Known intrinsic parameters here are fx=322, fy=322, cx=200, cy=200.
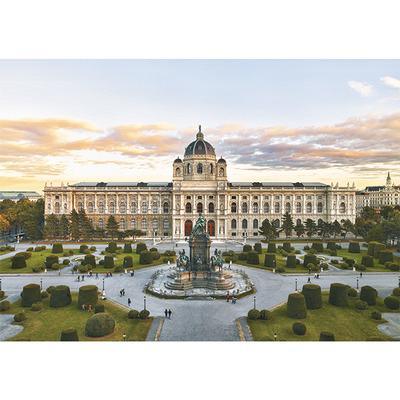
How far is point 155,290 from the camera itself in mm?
34938

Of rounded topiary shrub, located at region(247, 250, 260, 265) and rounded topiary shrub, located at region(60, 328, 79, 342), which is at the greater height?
rounded topiary shrub, located at region(247, 250, 260, 265)

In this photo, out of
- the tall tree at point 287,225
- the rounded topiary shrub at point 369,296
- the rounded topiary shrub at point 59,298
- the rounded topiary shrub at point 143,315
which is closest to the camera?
the rounded topiary shrub at point 143,315

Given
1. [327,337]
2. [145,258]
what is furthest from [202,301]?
[145,258]

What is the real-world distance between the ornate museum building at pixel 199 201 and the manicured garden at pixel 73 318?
51.9m

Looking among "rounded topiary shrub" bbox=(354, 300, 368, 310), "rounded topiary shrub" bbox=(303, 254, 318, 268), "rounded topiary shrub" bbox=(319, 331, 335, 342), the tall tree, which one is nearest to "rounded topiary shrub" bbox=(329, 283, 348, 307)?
"rounded topiary shrub" bbox=(354, 300, 368, 310)

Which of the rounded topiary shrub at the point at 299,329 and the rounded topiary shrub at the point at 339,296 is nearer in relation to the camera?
the rounded topiary shrub at the point at 299,329

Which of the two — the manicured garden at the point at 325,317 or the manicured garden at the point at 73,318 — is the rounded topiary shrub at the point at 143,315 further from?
the manicured garden at the point at 325,317

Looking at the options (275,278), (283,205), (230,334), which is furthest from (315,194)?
(230,334)

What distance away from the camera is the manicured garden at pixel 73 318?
932 inches

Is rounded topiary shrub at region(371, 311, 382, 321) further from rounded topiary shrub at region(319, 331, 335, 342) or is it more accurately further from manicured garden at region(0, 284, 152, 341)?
manicured garden at region(0, 284, 152, 341)

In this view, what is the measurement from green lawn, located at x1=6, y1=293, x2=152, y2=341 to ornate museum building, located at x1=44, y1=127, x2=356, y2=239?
52772 millimetres

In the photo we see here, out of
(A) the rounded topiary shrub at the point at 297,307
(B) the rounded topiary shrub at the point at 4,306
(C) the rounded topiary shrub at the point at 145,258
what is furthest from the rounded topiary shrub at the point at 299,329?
(C) the rounded topiary shrub at the point at 145,258

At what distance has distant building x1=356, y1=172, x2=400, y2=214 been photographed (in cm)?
13975

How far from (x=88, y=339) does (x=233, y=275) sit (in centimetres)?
2220
